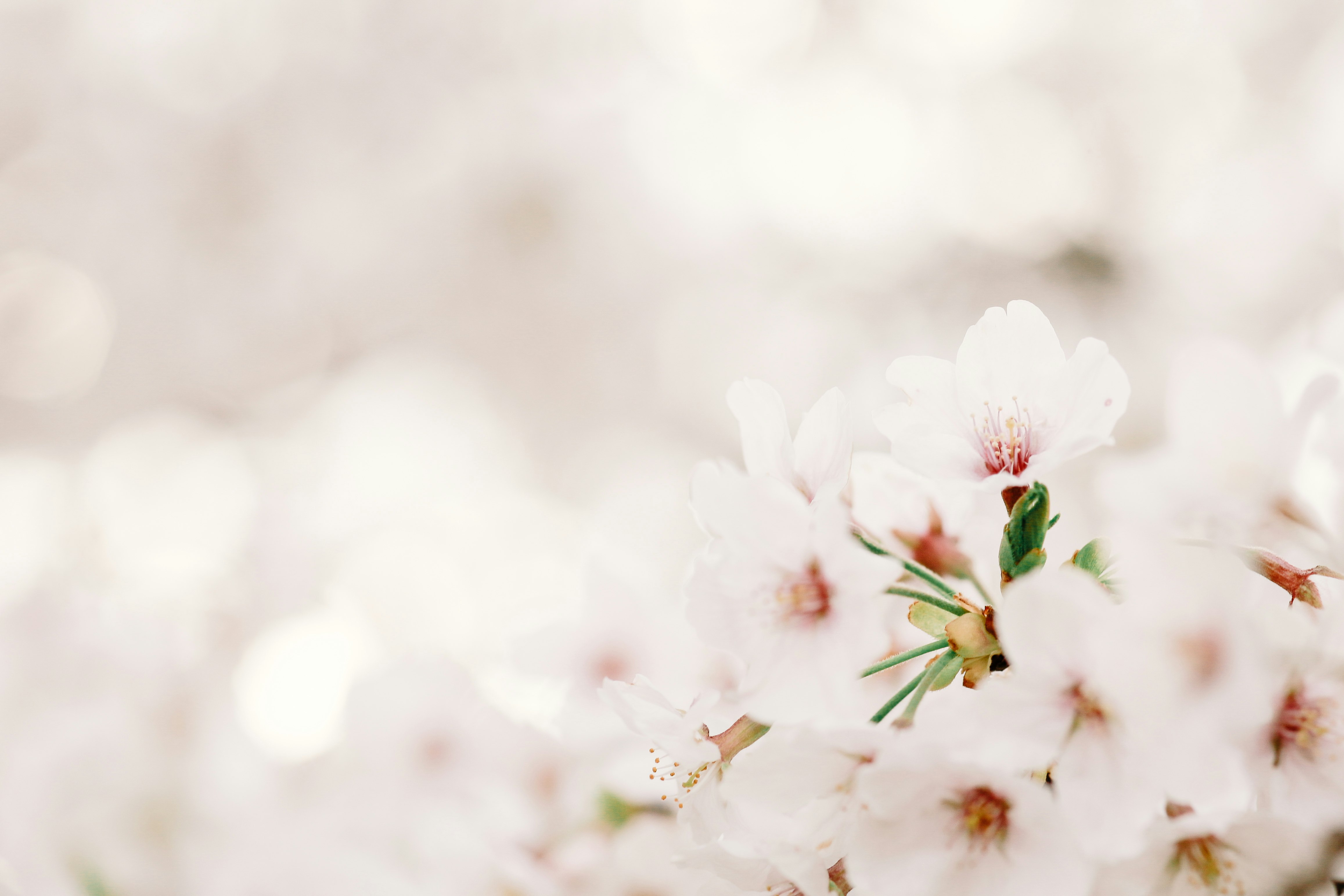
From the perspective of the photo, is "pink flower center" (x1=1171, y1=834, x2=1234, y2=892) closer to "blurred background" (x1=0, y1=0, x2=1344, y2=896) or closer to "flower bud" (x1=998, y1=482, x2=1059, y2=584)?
"flower bud" (x1=998, y1=482, x2=1059, y2=584)

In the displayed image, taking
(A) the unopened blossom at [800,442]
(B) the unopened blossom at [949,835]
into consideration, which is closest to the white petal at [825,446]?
(A) the unopened blossom at [800,442]

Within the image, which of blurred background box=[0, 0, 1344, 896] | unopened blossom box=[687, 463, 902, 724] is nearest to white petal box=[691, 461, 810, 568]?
unopened blossom box=[687, 463, 902, 724]

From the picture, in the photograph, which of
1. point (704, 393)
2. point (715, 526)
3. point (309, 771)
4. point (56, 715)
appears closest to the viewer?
point (715, 526)

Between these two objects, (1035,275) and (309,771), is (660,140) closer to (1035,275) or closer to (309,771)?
(1035,275)

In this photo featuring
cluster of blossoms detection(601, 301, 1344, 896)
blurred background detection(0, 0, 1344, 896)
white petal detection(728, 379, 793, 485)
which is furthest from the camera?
blurred background detection(0, 0, 1344, 896)

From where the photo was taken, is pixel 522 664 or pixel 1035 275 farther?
pixel 1035 275

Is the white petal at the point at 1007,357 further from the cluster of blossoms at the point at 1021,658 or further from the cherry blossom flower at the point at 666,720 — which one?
the cherry blossom flower at the point at 666,720

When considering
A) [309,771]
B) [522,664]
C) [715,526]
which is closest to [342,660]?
[309,771]

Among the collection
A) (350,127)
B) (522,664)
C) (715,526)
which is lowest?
(350,127)

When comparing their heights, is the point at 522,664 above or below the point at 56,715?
above
